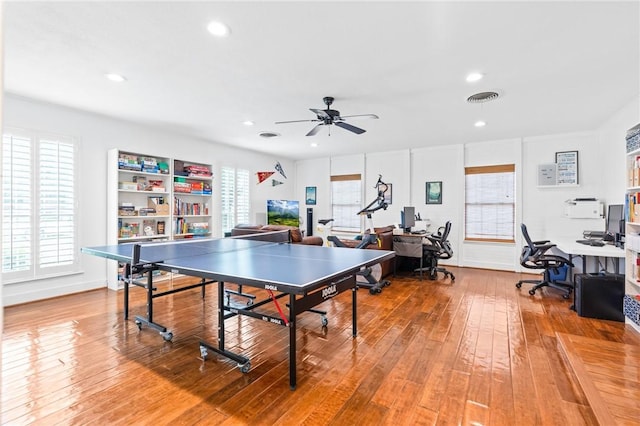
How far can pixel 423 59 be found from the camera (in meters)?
3.09

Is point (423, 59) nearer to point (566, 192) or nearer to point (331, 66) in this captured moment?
point (331, 66)

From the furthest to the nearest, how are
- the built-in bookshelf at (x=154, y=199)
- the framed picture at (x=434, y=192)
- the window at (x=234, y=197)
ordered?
the framed picture at (x=434, y=192), the window at (x=234, y=197), the built-in bookshelf at (x=154, y=199)

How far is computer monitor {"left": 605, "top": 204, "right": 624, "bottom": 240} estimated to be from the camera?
4.32m

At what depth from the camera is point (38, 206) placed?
4.31 metres

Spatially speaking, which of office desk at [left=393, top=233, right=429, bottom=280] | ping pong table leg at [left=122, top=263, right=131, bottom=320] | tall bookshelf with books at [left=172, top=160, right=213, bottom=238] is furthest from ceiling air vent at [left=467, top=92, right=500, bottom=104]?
tall bookshelf with books at [left=172, top=160, right=213, bottom=238]

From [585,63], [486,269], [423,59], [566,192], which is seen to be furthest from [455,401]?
[566,192]

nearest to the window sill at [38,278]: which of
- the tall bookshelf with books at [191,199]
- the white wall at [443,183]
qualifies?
the tall bookshelf with books at [191,199]

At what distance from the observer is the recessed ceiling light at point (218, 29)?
2590 mm

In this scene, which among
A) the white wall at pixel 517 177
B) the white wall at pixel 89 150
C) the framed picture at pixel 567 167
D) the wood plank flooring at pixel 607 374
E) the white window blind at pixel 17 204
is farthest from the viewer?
A: the framed picture at pixel 567 167

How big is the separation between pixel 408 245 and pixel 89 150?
533 centimetres

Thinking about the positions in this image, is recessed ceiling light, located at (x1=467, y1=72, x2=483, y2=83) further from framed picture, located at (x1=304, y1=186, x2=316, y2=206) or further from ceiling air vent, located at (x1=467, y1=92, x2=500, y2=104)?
framed picture, located at (x1=304, y1=186, x2=316, y2=206)

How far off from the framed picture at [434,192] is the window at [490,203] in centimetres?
54

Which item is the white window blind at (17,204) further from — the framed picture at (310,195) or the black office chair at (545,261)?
the black office chair at (545,261)

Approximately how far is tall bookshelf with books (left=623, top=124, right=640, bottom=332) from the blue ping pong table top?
8.42ft
